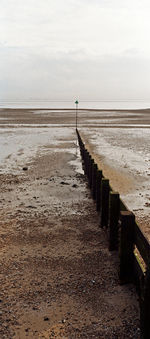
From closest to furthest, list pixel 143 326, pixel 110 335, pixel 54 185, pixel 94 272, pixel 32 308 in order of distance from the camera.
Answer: pixel 143 326 < pixel 110 335 < pixel 32 308 < pixel 94 272 < pixel 54 185

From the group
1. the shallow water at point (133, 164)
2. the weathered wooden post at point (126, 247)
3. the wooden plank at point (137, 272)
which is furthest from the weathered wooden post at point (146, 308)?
the shallow water at point (133, 164)

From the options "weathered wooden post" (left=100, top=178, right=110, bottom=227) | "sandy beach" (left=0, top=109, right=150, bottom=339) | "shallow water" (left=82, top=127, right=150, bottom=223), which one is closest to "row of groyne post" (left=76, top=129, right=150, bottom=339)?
"sandy beach" (left=0, top=109, right=150, bottom=339)

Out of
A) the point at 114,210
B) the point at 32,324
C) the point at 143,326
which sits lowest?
the point at 32,324

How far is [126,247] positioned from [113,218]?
132 cm

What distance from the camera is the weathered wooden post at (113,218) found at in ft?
20.6

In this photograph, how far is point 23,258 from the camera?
668 cm

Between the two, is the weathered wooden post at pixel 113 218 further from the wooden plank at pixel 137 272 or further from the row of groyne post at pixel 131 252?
the wooden plank at pixel 137 272

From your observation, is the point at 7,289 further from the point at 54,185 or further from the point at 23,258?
the point at 54,185

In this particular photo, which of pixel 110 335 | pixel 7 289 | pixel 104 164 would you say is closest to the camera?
pixel 110 335

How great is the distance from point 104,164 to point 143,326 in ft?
44.4

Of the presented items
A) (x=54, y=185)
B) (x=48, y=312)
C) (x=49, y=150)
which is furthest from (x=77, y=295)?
(x=49, y=150)

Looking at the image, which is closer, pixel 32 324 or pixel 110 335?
pixel 110 335

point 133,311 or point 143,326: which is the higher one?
point 143,326

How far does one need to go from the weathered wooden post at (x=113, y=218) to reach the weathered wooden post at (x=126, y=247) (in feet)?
3.96
